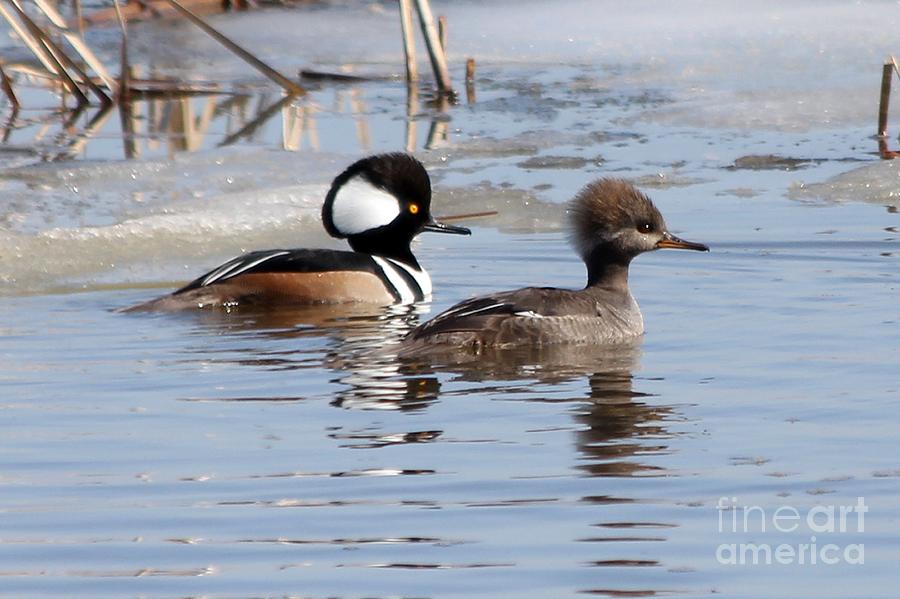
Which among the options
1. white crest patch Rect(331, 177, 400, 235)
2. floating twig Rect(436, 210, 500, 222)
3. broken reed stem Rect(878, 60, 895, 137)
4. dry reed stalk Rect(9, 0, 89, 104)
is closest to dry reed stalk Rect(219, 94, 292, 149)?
dry reed stalk Rect(9, 0, 89, 104)

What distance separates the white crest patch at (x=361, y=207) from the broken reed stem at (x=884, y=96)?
3.79m

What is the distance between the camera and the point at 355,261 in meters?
8.62

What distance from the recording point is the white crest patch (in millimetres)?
8852

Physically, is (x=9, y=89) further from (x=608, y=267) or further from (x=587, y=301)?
(x=587, y=301)

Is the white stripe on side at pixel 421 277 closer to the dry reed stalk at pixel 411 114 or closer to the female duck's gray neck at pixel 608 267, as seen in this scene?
the female duck's gray neck at pixel 608 267

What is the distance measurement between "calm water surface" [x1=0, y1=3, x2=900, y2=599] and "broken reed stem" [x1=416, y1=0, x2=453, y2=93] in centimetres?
143

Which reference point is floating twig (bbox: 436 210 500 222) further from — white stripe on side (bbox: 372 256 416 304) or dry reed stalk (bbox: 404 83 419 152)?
dry reed stalk (bbox: 404 83 419 152)

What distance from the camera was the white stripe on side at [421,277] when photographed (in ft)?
28.2

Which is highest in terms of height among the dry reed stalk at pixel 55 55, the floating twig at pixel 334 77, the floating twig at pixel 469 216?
the dry reed stalk at pixel 55 55

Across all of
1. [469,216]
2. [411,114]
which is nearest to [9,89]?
[411,114]

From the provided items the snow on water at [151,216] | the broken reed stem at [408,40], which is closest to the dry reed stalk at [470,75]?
the broken reed stem at [408,40]

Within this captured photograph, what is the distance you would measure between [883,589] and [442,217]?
625cm

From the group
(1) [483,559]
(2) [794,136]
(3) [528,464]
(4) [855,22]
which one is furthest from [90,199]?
(4) [855,22]

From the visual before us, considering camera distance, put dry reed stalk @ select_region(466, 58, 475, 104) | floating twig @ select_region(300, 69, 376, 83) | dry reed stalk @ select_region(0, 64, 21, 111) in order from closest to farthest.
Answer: dry reed stalk @ select_region(0, 64, 21, 111) → dry reed stalk @ select_region(466, 58, 475, 104) → floating twig @ select_region(300, 69, 376, 83)
